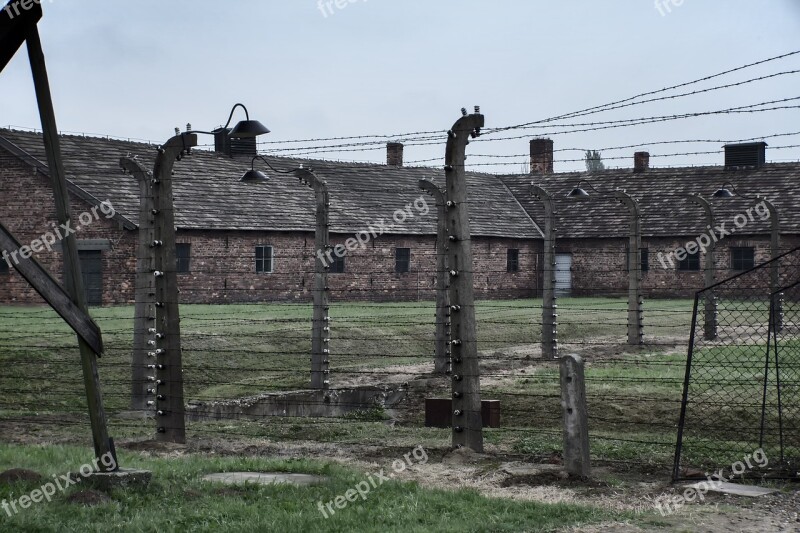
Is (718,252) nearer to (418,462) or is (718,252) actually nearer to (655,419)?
(655,419)

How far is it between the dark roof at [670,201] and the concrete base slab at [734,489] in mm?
32241

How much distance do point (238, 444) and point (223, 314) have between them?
14.8m

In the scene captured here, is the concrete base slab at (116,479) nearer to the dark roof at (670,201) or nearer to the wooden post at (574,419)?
the wooden post at (574,419)

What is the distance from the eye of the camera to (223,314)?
2597 centimetres

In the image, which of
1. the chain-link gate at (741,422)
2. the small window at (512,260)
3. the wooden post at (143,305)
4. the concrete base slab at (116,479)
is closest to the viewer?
the concrete base slab at (116,479)

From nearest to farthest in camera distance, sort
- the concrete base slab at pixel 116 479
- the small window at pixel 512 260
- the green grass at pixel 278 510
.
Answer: the green grass at pixel 278 510
the concrete base slab at pixel 116 479
the small window at pixel 512 260

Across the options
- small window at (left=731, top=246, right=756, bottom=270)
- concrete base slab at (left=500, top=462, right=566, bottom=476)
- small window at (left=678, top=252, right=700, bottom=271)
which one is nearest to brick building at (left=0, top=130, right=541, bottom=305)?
small window at (left=678, top=252, right=700, bottom=271)

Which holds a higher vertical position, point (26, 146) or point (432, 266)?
point (26, 146)

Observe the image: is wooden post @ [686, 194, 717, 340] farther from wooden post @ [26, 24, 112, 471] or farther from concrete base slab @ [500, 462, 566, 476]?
wooden post @ [26, 24, 112, 471]

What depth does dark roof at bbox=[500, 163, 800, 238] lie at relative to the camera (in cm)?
4084

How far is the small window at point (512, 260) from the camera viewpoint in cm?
4347

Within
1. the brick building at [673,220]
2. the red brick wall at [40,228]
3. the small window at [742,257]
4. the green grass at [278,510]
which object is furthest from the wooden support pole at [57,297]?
→ the small window at [742,257]

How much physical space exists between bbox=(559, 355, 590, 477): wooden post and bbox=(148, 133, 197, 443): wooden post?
176 inches

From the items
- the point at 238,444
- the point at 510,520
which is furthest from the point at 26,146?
the point at 510,520
